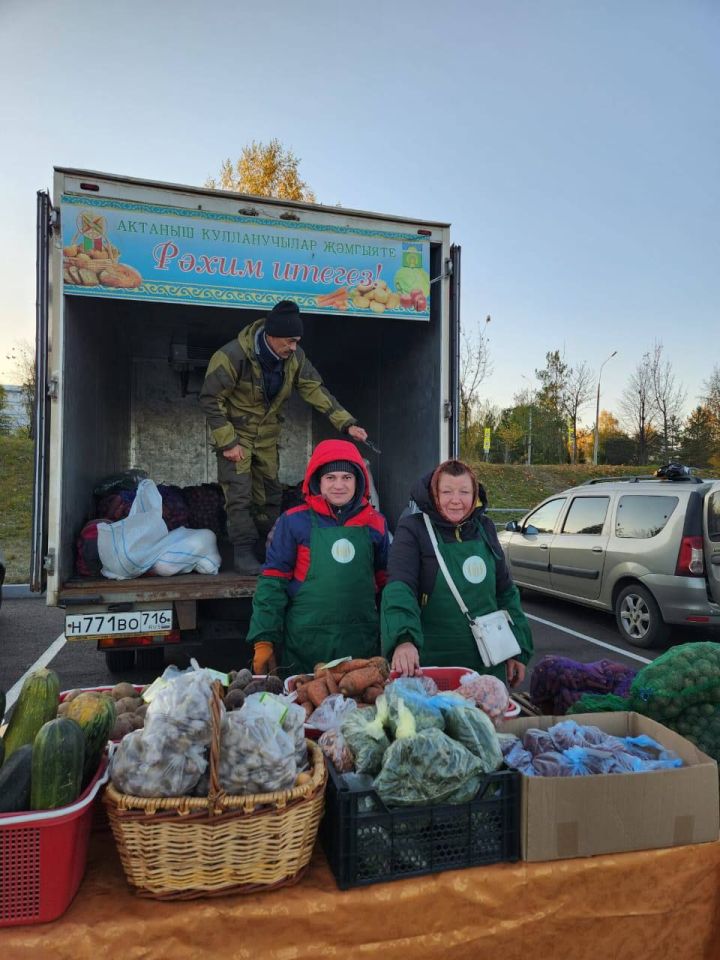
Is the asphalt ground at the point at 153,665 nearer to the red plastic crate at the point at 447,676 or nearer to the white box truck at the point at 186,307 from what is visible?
the white box truck at the point at 186,307

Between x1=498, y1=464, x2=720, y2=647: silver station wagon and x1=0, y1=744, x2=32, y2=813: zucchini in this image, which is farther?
x1=498, y1=464, x2=720, y2=647: silver station wagon

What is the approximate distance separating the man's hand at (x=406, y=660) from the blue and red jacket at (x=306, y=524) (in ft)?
2.52

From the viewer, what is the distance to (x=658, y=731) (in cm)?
187

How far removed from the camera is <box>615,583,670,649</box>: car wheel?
6344 millimetres

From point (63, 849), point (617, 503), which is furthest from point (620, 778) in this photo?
point (617, 503)

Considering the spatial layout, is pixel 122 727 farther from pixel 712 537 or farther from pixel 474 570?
pixel 712 537

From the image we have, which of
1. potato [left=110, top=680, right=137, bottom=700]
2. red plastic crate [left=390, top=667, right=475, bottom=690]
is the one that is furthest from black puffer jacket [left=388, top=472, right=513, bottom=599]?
potato [left=110, top=680, right=137, bottom=700]

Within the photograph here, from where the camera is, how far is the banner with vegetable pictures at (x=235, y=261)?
3.95 m

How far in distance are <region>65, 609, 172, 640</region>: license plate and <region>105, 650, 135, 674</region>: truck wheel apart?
4.40 ft

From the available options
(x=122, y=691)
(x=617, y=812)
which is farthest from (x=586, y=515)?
(x=122, y=691)

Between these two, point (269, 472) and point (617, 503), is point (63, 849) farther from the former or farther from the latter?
point (617, 503)

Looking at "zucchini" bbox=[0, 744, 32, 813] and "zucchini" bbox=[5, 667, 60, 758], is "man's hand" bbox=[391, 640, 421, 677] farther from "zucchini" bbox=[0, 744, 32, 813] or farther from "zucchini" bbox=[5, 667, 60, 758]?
"zucchini" bbox=[0, 744, 32, 813]

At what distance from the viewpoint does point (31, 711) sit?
151 cm

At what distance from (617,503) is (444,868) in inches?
246
